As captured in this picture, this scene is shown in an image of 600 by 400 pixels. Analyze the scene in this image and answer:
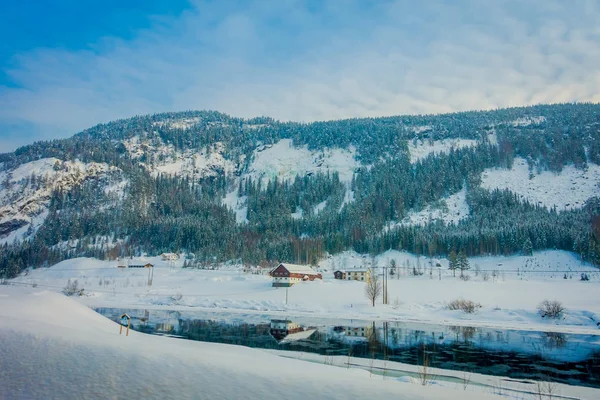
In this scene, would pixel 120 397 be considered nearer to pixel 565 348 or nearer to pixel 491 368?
pixel 491 368

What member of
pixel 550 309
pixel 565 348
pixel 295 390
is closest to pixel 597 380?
pixel 565 348

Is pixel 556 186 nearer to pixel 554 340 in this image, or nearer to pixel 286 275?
pixel 286 275

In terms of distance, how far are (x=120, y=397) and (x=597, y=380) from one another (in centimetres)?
2627

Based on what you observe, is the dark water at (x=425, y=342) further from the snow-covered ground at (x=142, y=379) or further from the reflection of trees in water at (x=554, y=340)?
the snow-covered ground at (x=142, y=379)

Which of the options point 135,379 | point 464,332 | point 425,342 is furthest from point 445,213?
point 135,379

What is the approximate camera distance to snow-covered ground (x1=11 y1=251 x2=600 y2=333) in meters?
54.8

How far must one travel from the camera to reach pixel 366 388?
12.1 metres

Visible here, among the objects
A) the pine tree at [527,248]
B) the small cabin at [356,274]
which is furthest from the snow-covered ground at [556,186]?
the small cabin at [356,274]

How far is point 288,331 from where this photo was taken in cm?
4031

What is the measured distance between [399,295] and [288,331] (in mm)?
39606

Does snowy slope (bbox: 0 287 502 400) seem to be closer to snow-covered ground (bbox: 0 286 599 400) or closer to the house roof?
snow-covered ground (bbox: 0 286 599 400)

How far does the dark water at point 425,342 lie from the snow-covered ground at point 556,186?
15568cm

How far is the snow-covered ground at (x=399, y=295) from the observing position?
180ft

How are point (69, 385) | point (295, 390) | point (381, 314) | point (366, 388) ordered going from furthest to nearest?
point (381, 314), point (366, 388), point (295, 390), point (69, 385)
